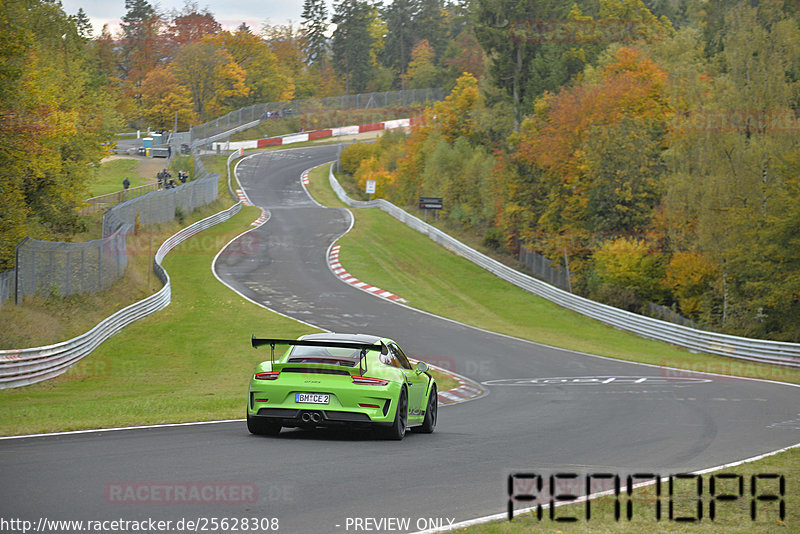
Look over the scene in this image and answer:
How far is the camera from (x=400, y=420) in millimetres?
11469

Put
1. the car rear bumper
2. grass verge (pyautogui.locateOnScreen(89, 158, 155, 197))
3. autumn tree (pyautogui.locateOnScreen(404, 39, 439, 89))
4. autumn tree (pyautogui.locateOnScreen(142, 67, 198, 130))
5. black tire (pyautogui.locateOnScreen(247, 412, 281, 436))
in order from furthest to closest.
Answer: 1. autumn tree (pyautogui.locateOnScreen(404, 39, 439, 89))
2. autumn tree (pyautogui.locateOnScreen(142, 67, 198, 130))
3. grass verge (pyautogui.locateOnScreen(89, 158, 155, 197))
4. black tire (pyautogui.locateOnScreen(247, 412, 281, 436))
5. the car rear bumper

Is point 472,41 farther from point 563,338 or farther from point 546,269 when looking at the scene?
point 563,338

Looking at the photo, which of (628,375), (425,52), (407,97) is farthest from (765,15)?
(425,52)

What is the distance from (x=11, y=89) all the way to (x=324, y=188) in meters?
61.0

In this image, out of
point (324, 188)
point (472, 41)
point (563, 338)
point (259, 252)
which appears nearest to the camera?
point (563, 338)

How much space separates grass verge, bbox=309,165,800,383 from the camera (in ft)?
106

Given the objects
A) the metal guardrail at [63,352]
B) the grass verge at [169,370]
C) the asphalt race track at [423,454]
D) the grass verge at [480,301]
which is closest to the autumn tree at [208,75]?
the grass verge at [480,301]

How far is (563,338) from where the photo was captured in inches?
1405

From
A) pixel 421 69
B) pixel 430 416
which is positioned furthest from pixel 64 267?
pixel 421 69

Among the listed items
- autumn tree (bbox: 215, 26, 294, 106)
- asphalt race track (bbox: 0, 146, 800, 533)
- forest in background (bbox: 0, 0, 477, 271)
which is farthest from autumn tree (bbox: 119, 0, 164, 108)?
asphalt race track (bbox: 0, 146, 800, 533)

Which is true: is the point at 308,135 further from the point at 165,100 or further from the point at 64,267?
the point at 64,267

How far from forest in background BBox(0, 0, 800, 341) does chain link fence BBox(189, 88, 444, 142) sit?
737cm

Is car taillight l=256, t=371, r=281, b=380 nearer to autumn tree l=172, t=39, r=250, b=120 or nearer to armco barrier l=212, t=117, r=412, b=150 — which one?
armco barrier l=212, t=117, r=412, b=150

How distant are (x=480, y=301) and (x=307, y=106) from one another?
80.9 m
